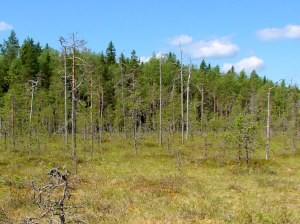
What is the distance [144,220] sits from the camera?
517 inches

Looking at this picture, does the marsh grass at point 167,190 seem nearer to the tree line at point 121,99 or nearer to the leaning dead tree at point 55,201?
the leaning dead tree at point 55,201

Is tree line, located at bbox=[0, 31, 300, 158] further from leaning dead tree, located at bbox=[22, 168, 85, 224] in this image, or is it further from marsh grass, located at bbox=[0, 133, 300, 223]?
leaning dead tree, located at bbox=[22, 168, 85, 224]

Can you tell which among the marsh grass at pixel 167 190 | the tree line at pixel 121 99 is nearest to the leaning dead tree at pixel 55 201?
the marsh grass at pixel 167 190

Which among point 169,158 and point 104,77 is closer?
point 169,158

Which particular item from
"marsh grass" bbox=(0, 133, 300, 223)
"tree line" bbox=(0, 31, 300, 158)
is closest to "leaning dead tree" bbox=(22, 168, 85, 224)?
"marsh grass" bbox=(0, 133, 300, 223)

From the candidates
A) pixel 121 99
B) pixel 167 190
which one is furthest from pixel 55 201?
pixel 121 99

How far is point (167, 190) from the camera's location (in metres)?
19.5

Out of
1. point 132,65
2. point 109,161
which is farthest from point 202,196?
point 132,65

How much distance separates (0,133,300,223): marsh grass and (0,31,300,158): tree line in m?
10.3

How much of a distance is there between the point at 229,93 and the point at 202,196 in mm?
71595

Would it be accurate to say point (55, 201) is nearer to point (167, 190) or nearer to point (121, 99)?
point (167, 190)

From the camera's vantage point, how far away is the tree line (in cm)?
4578

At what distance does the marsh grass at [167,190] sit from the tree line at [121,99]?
10339 millimetres

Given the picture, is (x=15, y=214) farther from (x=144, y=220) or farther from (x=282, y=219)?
A: (x=282, y=219)
